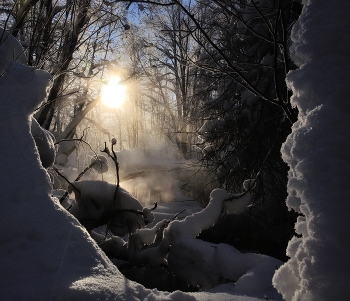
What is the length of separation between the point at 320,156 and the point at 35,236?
1162 millimetres

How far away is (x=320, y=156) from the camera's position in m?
0.87

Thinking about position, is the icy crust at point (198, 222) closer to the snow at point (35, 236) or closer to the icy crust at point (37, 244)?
the snow at point (35, 236)

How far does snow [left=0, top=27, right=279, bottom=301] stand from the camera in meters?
1.12

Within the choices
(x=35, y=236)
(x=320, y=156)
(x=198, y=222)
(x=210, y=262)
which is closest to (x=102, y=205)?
(x=198, y=222)

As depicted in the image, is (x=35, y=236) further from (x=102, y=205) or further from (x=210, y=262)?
(x=210, y=262)

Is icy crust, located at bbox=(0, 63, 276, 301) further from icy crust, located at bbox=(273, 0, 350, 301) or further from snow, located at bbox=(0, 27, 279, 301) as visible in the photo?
icy crust, located at bbox=(273, 0, 350, 301)

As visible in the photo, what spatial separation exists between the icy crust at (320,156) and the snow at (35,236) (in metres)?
0.69

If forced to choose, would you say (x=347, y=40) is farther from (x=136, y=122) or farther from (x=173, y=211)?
(x=136, y=122)

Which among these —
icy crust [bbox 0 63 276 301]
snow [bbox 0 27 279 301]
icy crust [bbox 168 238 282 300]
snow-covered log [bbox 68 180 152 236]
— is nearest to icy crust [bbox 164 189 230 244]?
icy crust [bbox 168 238 282 300]

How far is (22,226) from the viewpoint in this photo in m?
1.29

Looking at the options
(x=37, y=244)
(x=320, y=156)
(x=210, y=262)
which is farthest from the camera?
(x=210, y=262)

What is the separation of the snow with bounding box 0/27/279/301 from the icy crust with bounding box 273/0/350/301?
69 centimetres

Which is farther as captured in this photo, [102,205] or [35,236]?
[102,205]

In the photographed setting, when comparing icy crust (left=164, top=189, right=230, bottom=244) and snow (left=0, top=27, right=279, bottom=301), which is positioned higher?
icy crust (left=164, top=189, right=230, bottom=244)
